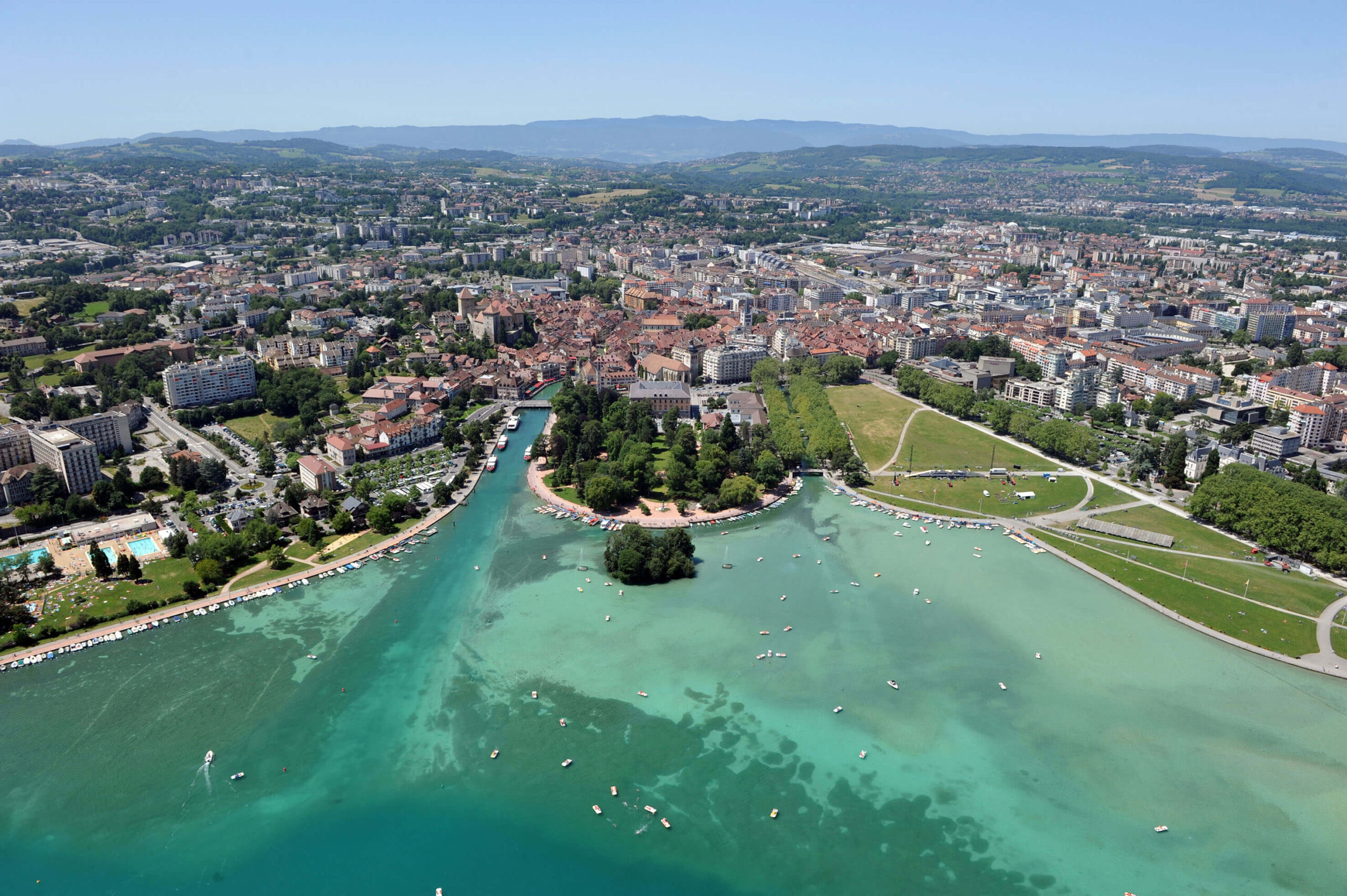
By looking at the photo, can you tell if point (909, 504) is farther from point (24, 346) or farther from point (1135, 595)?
point (24, 346)

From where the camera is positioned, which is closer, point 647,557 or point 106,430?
point 647,557

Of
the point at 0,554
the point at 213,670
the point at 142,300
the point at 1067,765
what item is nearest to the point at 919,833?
the point at 1067,765

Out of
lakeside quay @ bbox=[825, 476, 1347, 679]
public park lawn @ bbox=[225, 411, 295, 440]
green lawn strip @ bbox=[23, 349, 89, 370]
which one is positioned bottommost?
lakeside quay @ bbox=[825, 476, 1347, 679]

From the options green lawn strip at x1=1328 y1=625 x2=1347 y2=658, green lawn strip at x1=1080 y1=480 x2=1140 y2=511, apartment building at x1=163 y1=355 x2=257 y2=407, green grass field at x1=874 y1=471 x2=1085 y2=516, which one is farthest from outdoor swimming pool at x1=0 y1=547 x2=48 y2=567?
green lawn strip at x1=1328 y1=625 x2=1347 y2=658

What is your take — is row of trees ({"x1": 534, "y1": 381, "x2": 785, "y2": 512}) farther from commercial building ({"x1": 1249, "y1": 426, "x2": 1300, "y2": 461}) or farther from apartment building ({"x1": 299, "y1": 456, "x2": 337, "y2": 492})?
commercial building ({"x1": 1249, "y1": 426, "x2": 1300, "y2": 461})

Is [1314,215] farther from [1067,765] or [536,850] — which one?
[536,850]

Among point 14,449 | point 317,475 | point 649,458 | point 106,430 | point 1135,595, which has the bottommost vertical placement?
point 1135,595

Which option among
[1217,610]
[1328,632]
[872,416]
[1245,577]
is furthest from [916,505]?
[1328,632]
